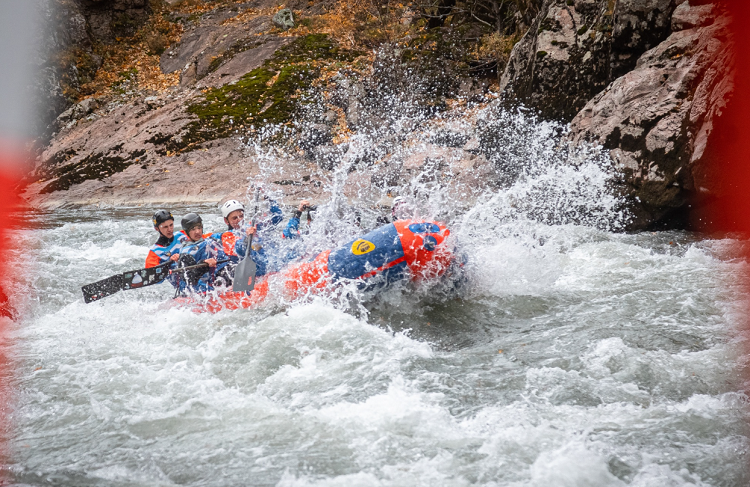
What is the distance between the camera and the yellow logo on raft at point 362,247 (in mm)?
5426

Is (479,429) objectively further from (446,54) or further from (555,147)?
(446,54)

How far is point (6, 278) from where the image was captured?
24.0 ft

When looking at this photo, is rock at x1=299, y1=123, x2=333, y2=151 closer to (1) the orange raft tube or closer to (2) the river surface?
(2) the river surface

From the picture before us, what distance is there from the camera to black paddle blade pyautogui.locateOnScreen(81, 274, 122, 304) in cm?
580

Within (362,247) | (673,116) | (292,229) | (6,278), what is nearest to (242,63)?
(6,278)

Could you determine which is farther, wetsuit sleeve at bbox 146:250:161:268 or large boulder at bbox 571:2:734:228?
large boulder at bbox 571:2:734:228

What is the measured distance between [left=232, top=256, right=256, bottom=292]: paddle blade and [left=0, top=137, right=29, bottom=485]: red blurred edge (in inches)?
79.0

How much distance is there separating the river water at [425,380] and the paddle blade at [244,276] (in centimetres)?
30

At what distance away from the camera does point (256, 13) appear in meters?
19.8

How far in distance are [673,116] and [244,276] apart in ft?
20.5

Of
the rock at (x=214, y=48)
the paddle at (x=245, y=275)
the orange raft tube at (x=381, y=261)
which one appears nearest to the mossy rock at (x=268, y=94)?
the rock at (x=214, y=48)

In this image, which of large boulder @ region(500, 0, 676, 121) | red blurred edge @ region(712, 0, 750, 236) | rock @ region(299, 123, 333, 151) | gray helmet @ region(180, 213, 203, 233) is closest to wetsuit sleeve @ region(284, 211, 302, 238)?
gray helmet @ region(180, 213, 203, 233)

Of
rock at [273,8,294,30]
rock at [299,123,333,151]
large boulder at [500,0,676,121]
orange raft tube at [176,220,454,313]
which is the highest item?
rock at [273,8,294,30]

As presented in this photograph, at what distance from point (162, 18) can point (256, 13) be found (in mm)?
4045
